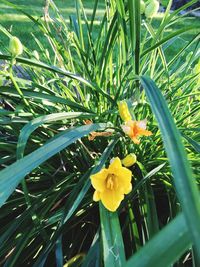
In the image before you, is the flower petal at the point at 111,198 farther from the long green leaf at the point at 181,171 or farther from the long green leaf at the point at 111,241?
the long green leaf at the point at 181,171

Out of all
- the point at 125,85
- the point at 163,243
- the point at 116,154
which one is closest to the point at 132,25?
the point at 125,85

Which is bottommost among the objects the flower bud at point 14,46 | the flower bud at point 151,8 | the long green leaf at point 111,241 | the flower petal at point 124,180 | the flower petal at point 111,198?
the long green leaf at point 111,241

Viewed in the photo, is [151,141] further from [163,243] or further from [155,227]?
[163,243]

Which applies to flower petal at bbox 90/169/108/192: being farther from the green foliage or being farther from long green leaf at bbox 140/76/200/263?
long green leaf at bbox 140/76/200/263

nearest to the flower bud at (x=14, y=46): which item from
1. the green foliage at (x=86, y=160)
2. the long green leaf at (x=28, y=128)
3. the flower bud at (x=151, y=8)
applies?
the green foliage at (x=86, y=160)

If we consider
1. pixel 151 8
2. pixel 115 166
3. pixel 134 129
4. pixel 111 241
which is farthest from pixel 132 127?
pixel 151 8

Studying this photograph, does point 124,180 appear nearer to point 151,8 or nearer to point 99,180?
point 99,180

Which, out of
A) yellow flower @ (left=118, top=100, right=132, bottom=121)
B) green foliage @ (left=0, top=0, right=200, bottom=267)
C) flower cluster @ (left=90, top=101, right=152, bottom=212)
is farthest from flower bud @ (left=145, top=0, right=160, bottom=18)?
flower cluster @ (left=90, top=101, right=152, bottom=212)
